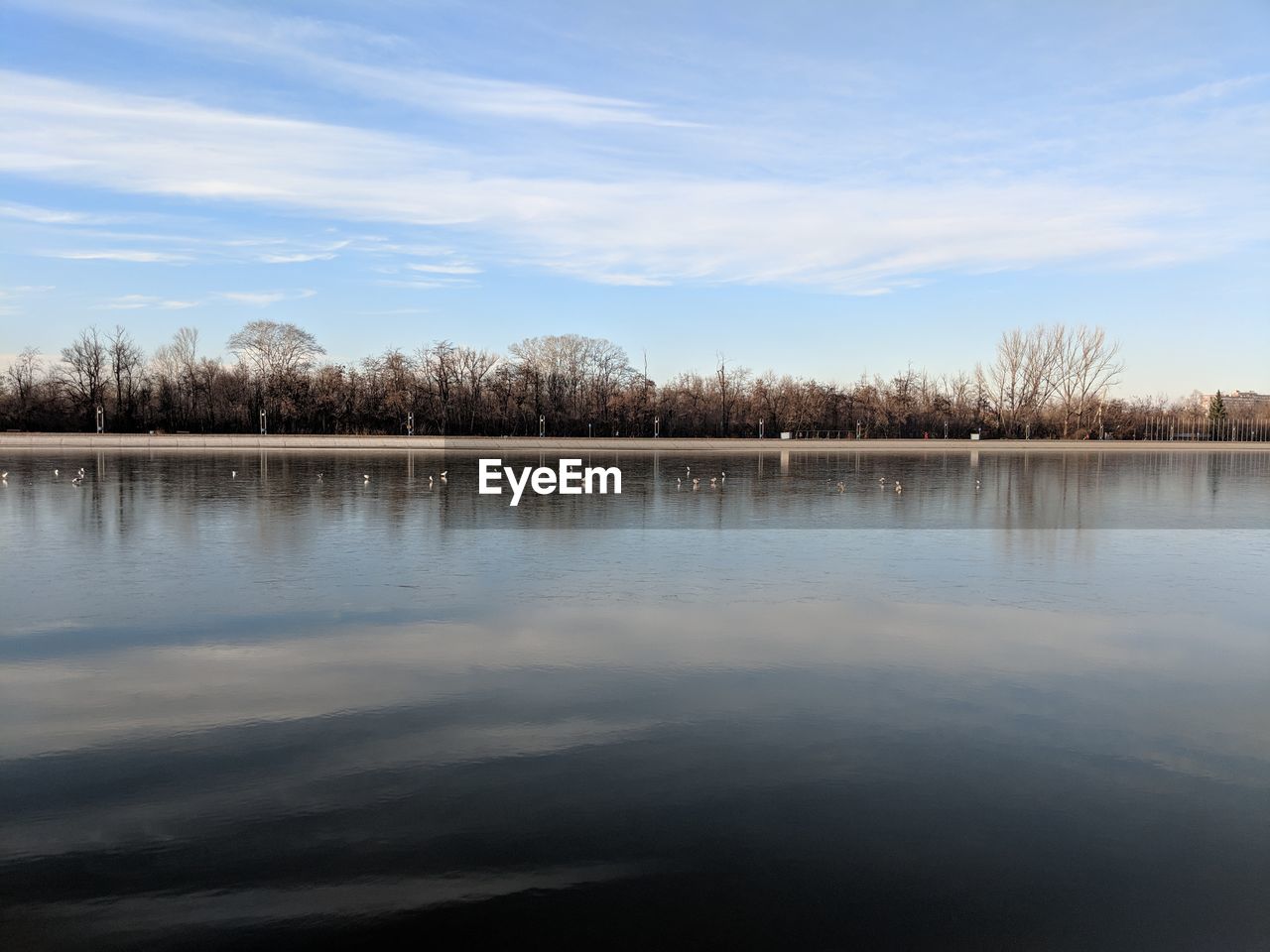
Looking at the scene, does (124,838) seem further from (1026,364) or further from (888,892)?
(1026,364)

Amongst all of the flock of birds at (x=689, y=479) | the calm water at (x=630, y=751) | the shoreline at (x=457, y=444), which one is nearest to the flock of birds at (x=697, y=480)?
the flock of birds at (x=689, y=479)

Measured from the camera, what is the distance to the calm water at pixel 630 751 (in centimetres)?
368

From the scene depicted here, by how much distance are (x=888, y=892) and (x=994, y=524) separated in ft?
41.1

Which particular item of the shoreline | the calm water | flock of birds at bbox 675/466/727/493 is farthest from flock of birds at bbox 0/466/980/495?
the shoreline

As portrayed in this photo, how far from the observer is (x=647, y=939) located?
3.50 m

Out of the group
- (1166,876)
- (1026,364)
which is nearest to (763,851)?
(1166,876)

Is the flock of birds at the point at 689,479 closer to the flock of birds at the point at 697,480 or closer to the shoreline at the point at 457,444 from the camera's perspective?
the flock of birds at the point at 697,480

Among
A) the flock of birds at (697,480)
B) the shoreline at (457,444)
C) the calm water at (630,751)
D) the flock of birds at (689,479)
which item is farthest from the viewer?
the shoreline at (457,444)

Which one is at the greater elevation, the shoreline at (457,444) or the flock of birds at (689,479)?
the shoreline at (457,444)

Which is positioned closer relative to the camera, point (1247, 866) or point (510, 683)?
point (1247, 866)

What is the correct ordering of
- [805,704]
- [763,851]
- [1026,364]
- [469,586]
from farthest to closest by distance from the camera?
1. [1026,364]
2. [469,586]
3. [805,704]
4. [763,851]

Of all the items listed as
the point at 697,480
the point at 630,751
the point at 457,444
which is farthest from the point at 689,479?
the point at 457,444

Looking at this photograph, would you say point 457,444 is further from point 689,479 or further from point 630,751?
point 630,751

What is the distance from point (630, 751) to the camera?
516 centimetres
